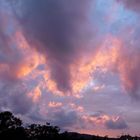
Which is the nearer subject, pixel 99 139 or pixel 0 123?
pixel 0 123

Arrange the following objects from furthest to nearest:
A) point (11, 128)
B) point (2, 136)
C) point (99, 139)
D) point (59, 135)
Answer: point (99, 139) → point (59, 135) → point (11, 128) → point (2, 136)

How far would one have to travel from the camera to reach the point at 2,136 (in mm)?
114000

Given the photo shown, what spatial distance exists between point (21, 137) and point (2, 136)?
8572 mm

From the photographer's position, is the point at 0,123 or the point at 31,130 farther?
the point at 31,130

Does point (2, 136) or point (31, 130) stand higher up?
point (31, 130)

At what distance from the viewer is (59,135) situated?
137m

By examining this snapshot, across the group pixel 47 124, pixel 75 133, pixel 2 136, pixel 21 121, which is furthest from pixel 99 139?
pixel 2 136

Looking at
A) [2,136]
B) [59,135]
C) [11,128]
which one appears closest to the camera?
[2,136]

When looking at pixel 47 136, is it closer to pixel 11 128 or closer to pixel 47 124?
pixel 47 124

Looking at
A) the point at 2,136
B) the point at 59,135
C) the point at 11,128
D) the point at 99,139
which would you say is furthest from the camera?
the point at 99,139

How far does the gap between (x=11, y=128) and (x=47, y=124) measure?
72.4 feet

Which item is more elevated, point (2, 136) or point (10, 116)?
point (10, 116)

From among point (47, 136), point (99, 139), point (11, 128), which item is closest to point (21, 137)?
point (11, 128)

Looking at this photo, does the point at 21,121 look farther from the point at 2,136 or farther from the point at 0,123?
the point at 2,136
